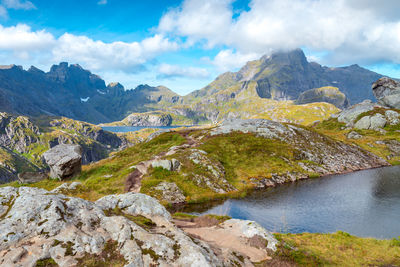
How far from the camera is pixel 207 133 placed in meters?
95.9

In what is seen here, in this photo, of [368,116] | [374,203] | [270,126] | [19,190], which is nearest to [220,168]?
[374,203]

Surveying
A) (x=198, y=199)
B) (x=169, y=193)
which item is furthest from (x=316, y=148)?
(x=169, y=193)

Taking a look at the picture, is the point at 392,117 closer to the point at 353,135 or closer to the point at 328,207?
the point at 353,135

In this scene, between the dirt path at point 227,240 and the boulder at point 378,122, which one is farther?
the boulder at point 378,122

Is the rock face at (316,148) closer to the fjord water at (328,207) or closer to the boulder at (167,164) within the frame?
the fjord water at (328,207)

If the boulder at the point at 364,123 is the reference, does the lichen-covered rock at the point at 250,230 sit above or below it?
below

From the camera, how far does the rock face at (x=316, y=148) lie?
7750 cm

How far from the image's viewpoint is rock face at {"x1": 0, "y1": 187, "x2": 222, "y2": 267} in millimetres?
14938

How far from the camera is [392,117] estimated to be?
133375 millimetres

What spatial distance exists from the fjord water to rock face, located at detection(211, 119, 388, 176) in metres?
10.6

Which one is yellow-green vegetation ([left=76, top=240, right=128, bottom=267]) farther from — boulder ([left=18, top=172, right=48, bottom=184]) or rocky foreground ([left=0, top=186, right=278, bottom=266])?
boulder ([left=18, top=172, right=48, bottom=184])

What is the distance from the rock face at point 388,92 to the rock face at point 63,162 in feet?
651

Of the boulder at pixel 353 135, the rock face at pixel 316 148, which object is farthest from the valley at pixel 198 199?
the boulder at pixel 353 135

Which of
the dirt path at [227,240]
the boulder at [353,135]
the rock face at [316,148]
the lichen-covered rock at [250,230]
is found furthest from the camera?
the boulder at [353,135]
